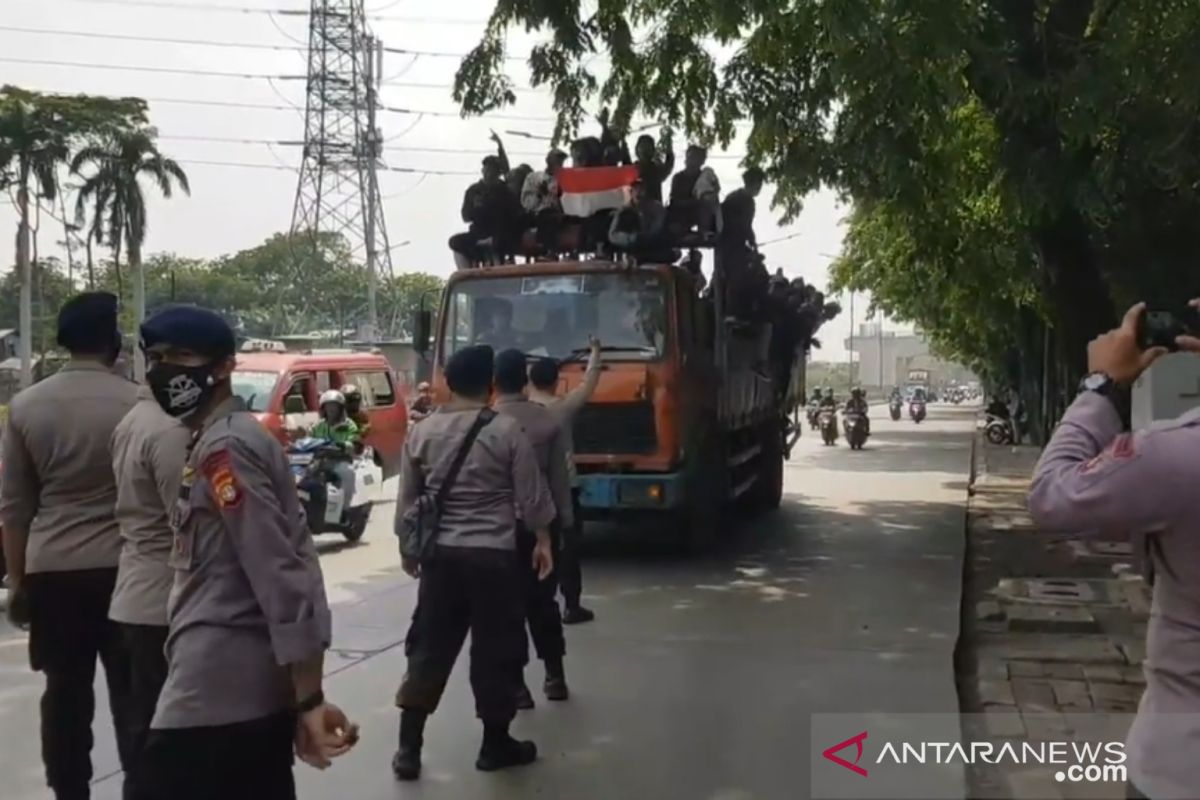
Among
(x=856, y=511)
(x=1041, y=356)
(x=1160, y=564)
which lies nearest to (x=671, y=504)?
(x=856, y=511)

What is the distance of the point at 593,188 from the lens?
10219 mm

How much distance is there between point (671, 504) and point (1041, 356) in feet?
58.6

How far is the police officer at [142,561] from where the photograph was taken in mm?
3432

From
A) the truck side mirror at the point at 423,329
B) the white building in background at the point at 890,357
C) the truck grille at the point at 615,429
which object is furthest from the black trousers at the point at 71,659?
the white building in background at the point at 890,357

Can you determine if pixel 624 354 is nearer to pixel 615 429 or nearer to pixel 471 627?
pixel 615 429

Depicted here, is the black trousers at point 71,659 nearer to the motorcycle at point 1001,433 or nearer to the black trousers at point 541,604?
the black trousers at point 541,604

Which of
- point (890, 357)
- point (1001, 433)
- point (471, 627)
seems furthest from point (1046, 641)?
point (890, 357)

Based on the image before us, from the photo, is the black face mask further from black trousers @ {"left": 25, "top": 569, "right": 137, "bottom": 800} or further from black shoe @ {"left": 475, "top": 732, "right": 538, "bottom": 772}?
black shoe @ {"left": 475, "top": 732, "right": 538, "bottom": 772}

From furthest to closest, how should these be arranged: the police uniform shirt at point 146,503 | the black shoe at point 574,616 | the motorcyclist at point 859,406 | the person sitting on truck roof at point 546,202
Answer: the motorcyclist at point 859,406
the person sitting on truck roof at point 546,202
the black shoe at point 574,616
the police uniform shirt at point 146,503

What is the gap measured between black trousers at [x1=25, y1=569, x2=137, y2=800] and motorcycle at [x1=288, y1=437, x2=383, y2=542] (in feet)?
21.3

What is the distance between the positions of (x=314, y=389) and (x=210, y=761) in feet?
37.4

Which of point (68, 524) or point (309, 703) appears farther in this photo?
point (68, 524)

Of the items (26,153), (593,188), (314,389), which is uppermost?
(26,153)

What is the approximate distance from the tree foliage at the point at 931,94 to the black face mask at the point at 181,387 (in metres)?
5.92
